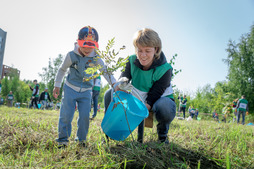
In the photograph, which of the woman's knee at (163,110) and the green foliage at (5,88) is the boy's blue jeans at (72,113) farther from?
the green foliage at (5,88)

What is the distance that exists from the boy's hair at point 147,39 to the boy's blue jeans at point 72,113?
875mm

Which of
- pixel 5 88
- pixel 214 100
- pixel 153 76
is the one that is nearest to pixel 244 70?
pixel 214 100

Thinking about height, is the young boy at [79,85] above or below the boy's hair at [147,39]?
below

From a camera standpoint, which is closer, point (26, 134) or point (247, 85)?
point (26, 134)

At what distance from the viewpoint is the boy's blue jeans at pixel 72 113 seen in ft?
6.38

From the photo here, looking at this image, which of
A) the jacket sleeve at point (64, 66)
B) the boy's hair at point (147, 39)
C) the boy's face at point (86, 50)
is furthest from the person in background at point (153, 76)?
the jacket sleeve at point (64, 66)

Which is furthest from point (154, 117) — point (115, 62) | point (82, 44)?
point (82, 44)

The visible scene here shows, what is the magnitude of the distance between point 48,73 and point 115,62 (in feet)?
119

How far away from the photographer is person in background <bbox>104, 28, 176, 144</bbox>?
5.80ft

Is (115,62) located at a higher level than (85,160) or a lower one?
higher

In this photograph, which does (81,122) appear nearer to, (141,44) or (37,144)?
(37,144)

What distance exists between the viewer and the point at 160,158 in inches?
51.8

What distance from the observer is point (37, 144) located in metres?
1.68

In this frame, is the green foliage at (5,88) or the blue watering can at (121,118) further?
the green foliage at (5,88)
